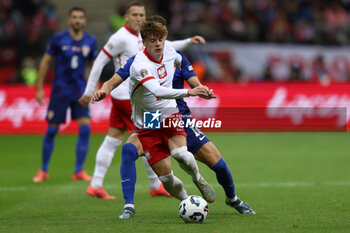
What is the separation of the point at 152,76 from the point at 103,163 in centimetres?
236

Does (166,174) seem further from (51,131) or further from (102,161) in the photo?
(51,131)

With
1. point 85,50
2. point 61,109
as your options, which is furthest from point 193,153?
point 85,50

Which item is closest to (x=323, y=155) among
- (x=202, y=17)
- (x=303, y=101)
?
(x=303, y=101)

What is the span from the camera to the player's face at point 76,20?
959cm

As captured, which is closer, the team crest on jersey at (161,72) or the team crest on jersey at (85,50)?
the team crest on jersey at (161,72)

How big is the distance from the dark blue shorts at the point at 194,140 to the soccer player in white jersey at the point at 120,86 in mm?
1466

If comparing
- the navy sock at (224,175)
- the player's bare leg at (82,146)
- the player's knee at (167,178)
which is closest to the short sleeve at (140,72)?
the player's knee at (167,178)

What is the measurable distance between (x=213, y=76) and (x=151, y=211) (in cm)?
1239

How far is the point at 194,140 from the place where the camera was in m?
6.47

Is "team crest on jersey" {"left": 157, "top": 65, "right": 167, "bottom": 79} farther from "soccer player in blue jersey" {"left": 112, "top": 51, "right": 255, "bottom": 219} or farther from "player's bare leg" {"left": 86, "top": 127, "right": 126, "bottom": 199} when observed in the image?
"player's bare leg" {"left": 86, "top": 127, "right": 126, "bottom": 199}

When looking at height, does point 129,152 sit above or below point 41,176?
above

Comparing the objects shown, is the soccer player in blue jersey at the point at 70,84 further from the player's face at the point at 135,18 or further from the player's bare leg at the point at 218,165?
the player's bare leg at the point at 218,165

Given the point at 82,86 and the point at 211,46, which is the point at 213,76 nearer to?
the point at 211,46

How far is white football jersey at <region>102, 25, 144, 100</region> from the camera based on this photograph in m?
7.82
